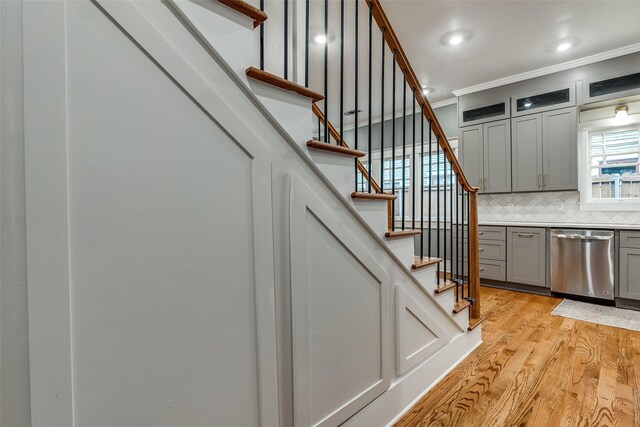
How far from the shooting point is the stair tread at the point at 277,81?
40.1 inches

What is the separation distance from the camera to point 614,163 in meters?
3.80

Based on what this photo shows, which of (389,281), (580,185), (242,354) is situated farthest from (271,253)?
(580,185)

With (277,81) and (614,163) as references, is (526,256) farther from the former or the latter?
(277,81)

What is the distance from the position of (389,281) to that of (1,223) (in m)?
1.46

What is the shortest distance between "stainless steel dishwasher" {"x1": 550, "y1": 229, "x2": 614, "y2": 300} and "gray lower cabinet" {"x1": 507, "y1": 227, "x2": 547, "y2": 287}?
11 centimetres

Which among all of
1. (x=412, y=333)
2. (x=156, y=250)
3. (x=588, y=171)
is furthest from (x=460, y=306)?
(x=588, y=171)

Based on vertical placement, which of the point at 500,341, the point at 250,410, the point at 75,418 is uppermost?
the point at 75,418

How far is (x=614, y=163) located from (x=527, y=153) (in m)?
0.96

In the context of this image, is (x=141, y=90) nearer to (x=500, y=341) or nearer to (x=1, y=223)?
(x=1, y=223)

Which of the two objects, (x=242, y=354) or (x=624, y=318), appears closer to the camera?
(x=242, y=354)

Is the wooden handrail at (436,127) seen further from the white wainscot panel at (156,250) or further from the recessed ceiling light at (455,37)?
the white wainscot panel at (156,250)

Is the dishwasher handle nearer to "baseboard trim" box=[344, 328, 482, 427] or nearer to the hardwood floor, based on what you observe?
the hardwood floor

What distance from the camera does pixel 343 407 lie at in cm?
136

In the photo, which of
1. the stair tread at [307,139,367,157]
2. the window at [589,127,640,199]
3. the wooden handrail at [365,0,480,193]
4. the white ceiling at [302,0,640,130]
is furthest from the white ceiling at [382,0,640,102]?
the stair tread at [307,139,367,157]
